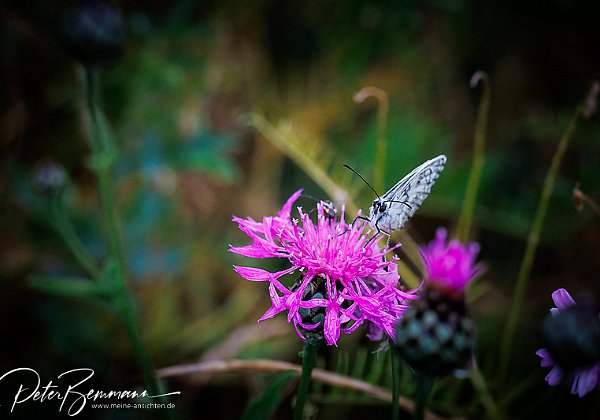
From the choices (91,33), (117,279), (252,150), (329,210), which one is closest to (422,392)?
(329,210)

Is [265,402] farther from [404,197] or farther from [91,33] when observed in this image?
[91,33]

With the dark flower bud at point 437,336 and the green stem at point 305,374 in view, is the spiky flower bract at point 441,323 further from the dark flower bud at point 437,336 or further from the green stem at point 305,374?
the green stem at point 305,374

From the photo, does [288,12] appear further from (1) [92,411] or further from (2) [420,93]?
(1) [92,411]

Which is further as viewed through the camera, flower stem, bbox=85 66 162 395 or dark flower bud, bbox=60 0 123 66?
dark flower bud, bbox=60 0 123 66

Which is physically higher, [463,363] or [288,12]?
[288,12]

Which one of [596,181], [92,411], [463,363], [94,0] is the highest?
[94,0]

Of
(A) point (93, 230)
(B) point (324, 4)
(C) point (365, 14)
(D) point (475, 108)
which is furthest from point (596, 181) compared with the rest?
(A) point (93, 230)

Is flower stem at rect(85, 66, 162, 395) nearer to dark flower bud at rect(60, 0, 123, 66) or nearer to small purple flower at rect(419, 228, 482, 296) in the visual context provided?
dark flower bud at rect(60, 0, 123, 66)

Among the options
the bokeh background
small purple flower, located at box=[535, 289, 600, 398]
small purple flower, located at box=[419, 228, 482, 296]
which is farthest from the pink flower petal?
the bokeh background
